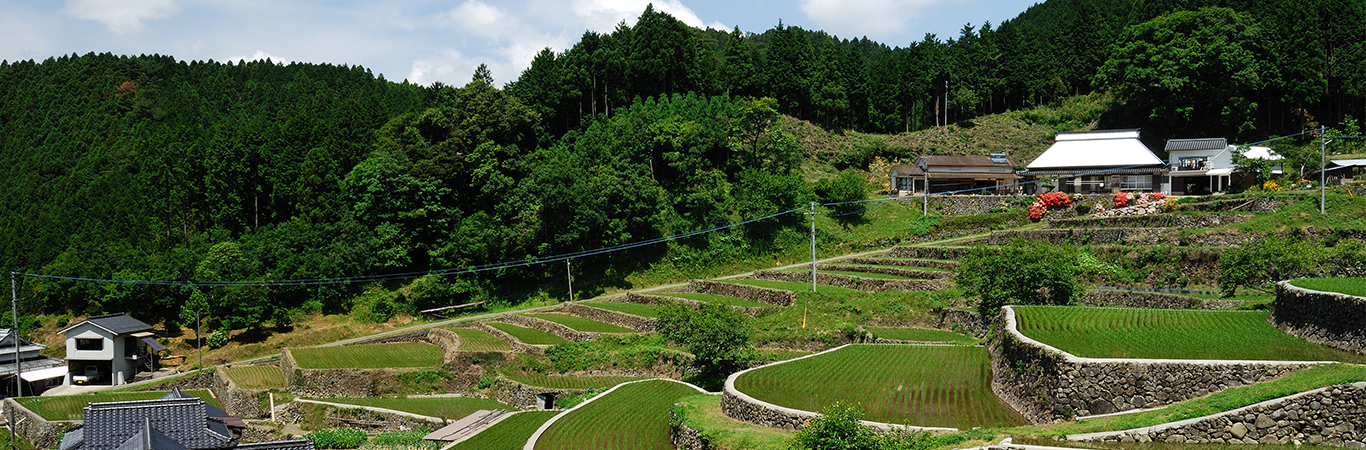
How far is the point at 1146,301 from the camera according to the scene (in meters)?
24.5

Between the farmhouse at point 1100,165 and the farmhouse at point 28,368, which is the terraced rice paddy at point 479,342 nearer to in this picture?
the farmhouse at point 28,368

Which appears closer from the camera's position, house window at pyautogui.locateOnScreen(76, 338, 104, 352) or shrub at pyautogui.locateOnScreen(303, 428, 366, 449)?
shrub at pyautogui.locateOnScreen(303, 428, 366, 449)

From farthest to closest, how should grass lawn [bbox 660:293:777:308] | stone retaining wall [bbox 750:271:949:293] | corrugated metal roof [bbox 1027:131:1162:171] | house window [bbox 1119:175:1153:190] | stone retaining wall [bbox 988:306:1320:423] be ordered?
corrugated metal roof [bbox 1027:131:1162:171] < house window [bbox 1119:175:1153:190] < grass lawn [bbox 660:293:777:308] < stone retaining wall [bbox 750:271:949:293] < stone retaining wall [bbox 988:306:1320:423]

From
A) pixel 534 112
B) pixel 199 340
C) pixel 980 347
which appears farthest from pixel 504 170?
pixel 980 347

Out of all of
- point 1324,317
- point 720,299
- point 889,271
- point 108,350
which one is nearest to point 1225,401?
point 1324,317

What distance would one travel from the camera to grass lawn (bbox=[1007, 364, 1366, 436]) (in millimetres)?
11633

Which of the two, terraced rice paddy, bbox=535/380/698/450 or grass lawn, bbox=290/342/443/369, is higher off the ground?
terraced rice paddy, bbox=535/380/698/450

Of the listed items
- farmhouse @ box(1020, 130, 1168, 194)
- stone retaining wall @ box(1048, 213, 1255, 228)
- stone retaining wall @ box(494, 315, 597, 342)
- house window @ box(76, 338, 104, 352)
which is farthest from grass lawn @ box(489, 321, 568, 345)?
farmhouse @ box(1020, 130, 1168, 194)

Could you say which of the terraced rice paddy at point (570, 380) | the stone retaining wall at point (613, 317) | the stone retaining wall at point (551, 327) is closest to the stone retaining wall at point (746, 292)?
the stone retaining wall at point (613, 317)

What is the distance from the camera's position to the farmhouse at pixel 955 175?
4584 cm

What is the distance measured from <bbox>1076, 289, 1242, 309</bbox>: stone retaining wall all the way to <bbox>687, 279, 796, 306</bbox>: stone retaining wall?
32.3 ft

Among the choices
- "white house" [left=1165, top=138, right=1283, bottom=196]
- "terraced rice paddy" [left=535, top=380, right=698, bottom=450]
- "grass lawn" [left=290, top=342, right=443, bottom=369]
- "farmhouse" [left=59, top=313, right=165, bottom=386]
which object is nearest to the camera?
"terraced rice paddy" [left=535, top=380, right=698, bottom=450]

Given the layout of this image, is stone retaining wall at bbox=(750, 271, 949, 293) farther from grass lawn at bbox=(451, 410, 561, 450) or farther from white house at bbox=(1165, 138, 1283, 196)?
white house at bbox=(1165, 138, 1283, 196)

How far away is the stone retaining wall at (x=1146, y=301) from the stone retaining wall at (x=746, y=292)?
32.3ft
